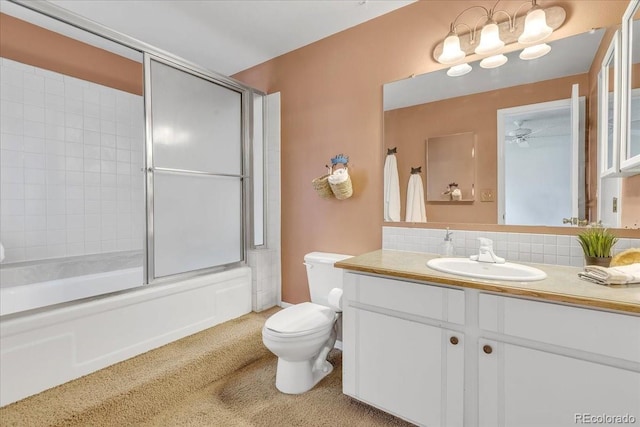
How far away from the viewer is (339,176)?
7.15 ft

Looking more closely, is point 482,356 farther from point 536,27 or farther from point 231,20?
point 231,20

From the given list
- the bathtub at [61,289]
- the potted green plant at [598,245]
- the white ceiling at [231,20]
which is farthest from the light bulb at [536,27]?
the bathtub at [61,289]

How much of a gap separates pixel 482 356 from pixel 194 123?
2.29m

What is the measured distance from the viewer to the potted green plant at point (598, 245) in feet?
4.43

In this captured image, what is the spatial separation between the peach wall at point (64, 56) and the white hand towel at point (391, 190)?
2577 millimetres

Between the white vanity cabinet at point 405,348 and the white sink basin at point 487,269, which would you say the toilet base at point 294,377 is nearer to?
the white vanity cabinet at point 405,348

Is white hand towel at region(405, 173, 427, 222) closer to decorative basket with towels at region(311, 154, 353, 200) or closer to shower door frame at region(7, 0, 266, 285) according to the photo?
decorative basket with towels at region(311, 154, 353, 200)

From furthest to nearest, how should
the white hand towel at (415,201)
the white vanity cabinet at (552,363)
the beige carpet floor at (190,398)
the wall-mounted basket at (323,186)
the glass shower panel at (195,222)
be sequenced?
the wall-mounted basket at (323,186), the glass shower panel at (195,222), the white hand towel at (415,201), the beige carpet floor at (190,398), the white vanity cabinet at (552,363)

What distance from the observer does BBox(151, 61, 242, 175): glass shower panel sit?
204 centimetres

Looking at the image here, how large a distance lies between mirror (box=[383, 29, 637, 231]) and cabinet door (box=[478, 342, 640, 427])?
2.53 feet

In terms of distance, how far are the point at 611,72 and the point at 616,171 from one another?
48 centimetres

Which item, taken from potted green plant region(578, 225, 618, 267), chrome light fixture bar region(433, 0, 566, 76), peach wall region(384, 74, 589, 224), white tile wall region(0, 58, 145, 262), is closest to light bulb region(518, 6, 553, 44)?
chrome light fixture bar region(433, 0, 566, 76)

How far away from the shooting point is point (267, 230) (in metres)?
2.80

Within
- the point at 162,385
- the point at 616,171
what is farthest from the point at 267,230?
the point at 616,171
